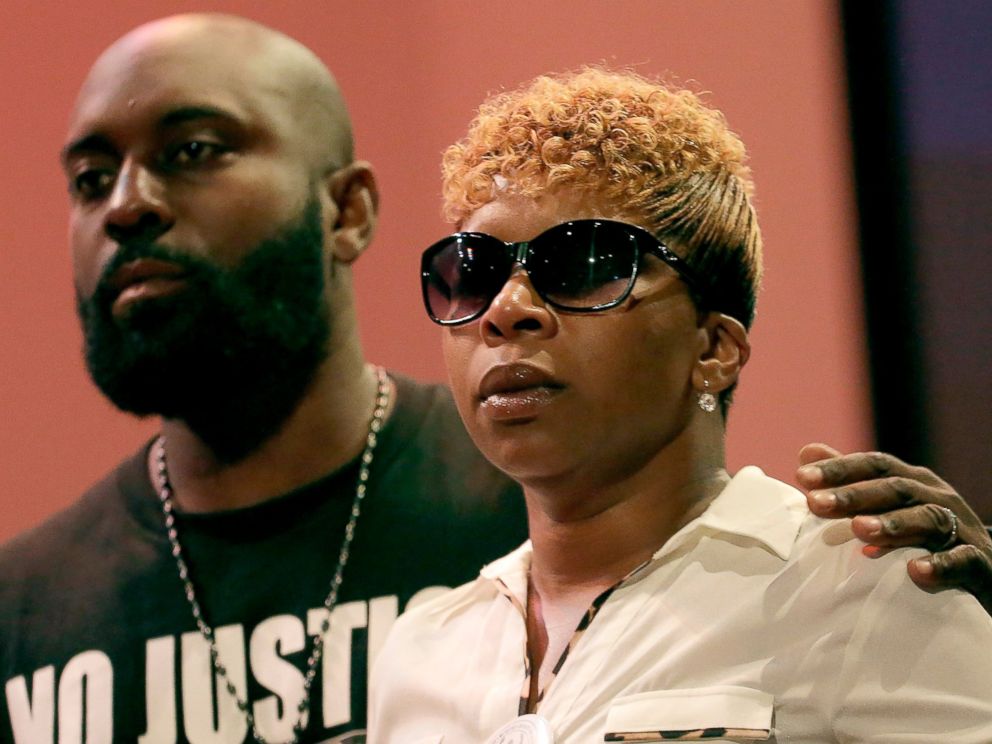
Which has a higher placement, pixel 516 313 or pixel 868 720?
pixel 516 313

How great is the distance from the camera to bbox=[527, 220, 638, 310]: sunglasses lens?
5.29 ft

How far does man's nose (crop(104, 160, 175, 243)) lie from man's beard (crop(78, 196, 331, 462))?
3 centimetres

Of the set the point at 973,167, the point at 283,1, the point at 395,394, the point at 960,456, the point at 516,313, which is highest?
the point at 283,1

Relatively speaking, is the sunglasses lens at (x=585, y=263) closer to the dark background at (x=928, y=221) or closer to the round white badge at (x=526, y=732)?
the round white badge at (x=526, y=732)

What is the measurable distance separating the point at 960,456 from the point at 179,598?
4.67 feet

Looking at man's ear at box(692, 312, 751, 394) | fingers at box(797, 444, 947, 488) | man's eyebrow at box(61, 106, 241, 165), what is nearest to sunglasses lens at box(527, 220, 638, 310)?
man's ear at box(692, 312, 751, 394)

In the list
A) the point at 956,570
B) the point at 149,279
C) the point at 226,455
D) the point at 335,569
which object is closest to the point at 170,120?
the point at 149,279

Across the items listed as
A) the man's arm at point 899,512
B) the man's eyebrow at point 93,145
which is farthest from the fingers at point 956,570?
the man's eyebrow at point 93,145

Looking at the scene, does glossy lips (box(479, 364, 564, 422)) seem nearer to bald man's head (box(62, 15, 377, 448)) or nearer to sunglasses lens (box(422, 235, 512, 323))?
sunglasses lens (box(422, 235, 512, 323))

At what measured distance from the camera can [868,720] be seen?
4.76 ft

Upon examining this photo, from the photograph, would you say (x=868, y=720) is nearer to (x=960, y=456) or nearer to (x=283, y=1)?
(x=960, y=456)

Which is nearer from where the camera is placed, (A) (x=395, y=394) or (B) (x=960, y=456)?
(B) (x=960, y=456)

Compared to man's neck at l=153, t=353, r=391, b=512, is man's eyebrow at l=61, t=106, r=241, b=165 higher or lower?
higher

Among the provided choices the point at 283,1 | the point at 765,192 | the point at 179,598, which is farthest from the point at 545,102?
the point at 283,1
